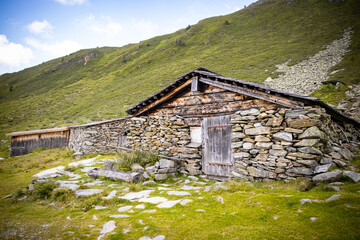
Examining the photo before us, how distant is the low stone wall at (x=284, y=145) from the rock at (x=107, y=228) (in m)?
5.22

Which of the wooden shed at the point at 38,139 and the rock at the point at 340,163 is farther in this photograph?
the wooden shed at the point at 38,139

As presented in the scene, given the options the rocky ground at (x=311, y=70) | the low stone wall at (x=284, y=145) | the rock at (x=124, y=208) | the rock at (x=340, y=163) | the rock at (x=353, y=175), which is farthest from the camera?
the rocky ground at (x=311, y=70)

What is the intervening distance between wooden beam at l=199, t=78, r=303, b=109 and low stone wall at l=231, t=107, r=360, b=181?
26cm

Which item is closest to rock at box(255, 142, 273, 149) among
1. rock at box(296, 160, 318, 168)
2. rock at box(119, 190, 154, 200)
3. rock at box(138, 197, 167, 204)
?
rock at box(296, 160, 318, 168)

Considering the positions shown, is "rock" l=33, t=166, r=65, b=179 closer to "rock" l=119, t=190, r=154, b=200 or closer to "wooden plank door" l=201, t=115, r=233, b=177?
"rock" l=119, t=190, r=154, b=200

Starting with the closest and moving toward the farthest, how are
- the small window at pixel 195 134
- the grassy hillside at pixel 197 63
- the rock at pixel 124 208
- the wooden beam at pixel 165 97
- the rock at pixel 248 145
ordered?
the rock at pixel 124 208, the rock at pixel 248 145, the small window at pixel 195 134, the wooden beam at pixel 165 97, the grassy hillside at pixel 197 63

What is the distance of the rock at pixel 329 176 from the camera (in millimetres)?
4902

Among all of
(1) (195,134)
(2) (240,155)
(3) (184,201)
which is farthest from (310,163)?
(1) (195,134)

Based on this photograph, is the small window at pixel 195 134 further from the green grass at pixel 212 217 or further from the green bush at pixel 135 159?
the green grass at pixel 212 217

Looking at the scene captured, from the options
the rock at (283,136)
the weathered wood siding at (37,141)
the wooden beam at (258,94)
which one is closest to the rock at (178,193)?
the rock at (283,136)

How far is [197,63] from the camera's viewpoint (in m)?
42.3

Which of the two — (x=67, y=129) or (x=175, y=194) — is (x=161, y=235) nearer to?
(x=175, y=194)

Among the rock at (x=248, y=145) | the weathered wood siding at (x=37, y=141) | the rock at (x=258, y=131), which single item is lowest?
the weathered wood siding at (x=37, y=141)

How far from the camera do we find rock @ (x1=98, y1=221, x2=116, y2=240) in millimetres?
3540
